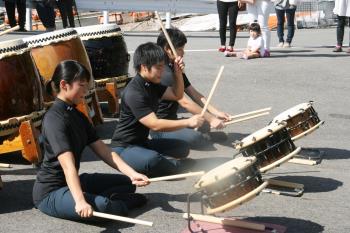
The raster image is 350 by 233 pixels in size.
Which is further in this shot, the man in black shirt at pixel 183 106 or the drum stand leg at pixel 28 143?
the man in black shirt at pixel 183 106

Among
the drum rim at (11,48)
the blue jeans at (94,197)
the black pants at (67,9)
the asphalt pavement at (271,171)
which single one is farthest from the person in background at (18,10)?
the blue jeans at (94,197)

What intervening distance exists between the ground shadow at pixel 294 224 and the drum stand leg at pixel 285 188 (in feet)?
1.27

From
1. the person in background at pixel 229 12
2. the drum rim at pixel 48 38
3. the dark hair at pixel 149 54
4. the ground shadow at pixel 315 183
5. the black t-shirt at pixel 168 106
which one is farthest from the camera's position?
the person in background at pixel 229 12

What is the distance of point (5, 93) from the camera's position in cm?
441

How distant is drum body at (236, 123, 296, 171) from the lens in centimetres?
373

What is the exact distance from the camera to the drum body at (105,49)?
598cm

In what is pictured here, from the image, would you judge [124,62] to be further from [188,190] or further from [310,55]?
[310,55]

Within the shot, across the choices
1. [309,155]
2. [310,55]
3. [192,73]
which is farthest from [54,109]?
[310,55]

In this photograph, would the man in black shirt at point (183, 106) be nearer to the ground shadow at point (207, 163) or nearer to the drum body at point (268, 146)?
the ground shadow at point (207, 163)

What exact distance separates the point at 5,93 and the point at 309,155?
2273 millimetres

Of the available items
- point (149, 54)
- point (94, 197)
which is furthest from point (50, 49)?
point (94, 197)

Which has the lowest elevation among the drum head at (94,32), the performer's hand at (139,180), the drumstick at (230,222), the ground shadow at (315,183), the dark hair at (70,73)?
the ground shadow at (315,183)

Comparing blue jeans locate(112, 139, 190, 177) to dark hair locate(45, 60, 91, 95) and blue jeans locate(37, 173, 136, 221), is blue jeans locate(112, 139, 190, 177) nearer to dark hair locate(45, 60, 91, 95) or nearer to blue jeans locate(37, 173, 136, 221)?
blue jeans locate(37, 173, 136, 221)

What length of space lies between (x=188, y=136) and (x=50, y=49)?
4.29ft
